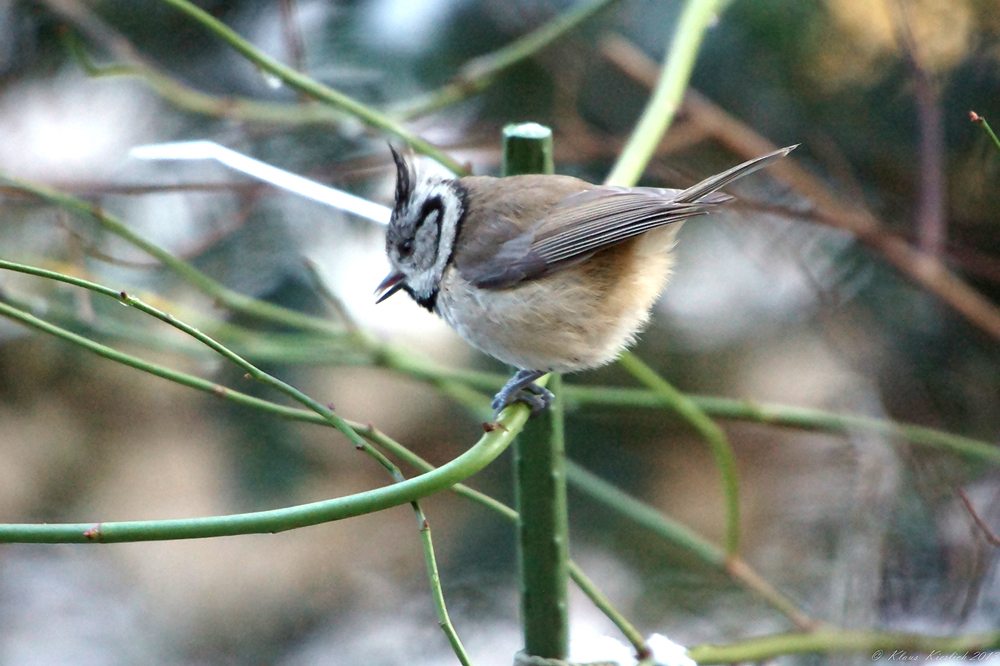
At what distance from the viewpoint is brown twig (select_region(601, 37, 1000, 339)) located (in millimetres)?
2000

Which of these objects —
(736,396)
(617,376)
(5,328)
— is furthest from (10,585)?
(736,396)

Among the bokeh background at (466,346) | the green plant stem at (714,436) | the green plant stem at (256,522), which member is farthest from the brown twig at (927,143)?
the green plant stem at (256,522)

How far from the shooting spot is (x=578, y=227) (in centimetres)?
169

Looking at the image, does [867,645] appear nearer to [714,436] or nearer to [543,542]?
[714,436]

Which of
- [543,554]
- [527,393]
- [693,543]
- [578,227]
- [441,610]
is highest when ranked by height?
[578,227]

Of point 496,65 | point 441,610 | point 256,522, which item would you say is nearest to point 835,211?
point 496,65

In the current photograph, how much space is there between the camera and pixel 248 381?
87.0 inches

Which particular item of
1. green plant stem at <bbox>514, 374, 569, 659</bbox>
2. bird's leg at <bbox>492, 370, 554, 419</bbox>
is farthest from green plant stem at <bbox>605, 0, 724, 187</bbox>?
green plant stem at <bbox>514, 374, 569, 659</bbox>

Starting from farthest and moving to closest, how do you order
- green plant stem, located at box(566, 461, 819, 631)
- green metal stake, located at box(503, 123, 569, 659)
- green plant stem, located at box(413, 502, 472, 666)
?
green plant stem, located at box(566, 461, 819, 631) → green metal stake, located at box(503, 123, 569, 659) → green plant stem, located at box(413, 502, 472, 666)

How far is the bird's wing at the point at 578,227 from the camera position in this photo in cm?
160

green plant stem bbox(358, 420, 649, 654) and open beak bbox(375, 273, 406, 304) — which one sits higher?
open beak bbox(375, 273, 406, 304)

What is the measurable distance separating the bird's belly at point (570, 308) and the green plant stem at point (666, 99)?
21 centimetres

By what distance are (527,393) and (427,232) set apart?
0.54 m

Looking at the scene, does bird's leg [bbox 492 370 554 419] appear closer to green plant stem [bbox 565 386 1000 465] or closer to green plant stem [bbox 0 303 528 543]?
green plant stem [bbox 565 386 1000 465]
